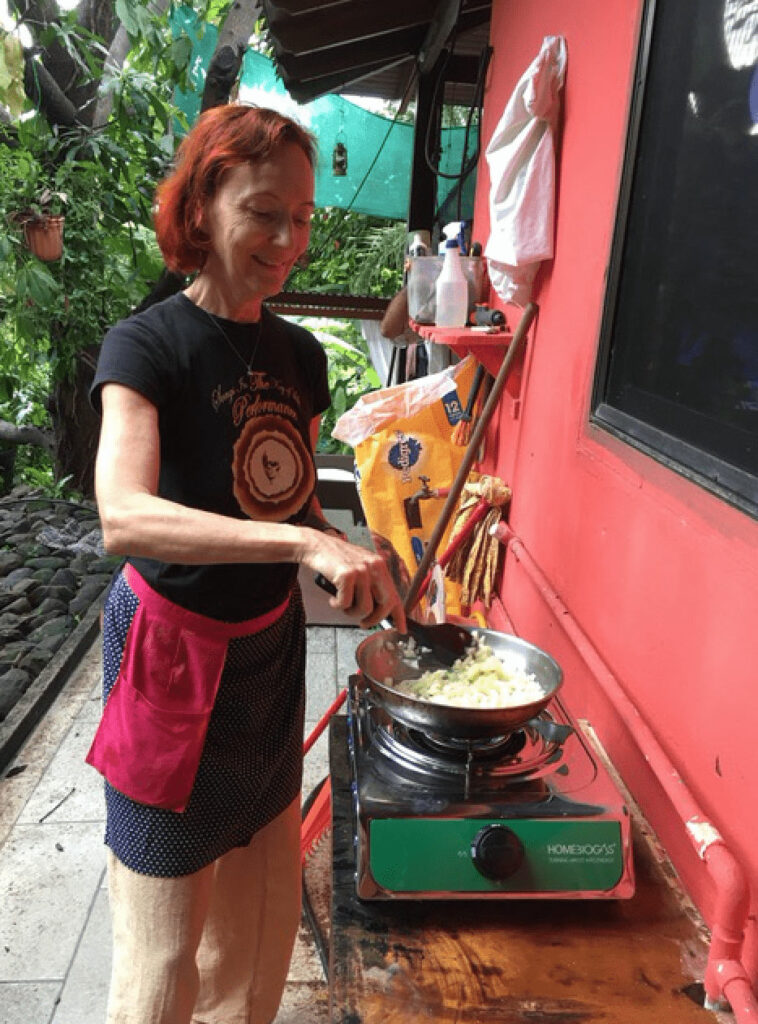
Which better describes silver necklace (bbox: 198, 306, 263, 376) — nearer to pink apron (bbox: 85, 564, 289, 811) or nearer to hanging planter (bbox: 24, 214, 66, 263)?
pink apron (bbox: 85, 564, 289, 811)

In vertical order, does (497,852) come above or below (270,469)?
below

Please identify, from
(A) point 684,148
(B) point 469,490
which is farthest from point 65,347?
(A) point 684,148

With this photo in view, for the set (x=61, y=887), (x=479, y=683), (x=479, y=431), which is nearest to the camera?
(x=479, y=683)

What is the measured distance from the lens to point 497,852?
4.09 ft

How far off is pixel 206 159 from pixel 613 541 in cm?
123

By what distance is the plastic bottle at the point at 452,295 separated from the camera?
10.2ft

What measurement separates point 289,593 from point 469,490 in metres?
1.49

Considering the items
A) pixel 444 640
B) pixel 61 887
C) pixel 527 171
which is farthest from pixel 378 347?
pixel 444 640

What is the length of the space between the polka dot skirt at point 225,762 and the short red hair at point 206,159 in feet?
2.31

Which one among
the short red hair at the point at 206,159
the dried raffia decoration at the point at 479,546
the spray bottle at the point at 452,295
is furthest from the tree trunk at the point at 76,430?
the short red hair at the point at 206,159

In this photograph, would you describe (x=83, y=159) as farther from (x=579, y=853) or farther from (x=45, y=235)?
(x=579, y=853)

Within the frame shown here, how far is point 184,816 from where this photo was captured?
1503mm

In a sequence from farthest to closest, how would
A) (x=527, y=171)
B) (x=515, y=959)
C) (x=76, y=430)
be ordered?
(x=76, y=430) < (x=527, y=171) < (x=515, y=959)

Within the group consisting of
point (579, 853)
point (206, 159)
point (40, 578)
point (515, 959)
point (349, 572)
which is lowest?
point (40, 578)
